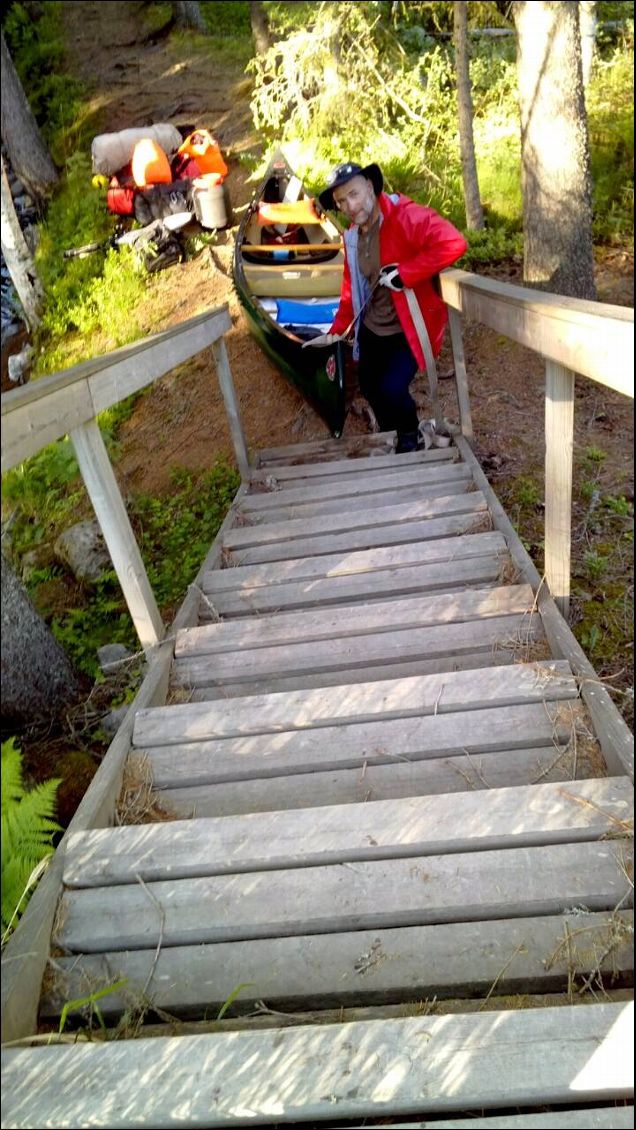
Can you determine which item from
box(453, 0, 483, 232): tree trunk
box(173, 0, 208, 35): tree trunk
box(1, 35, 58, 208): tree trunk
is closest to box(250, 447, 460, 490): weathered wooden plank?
box(453, 0, 483, 232): tree trunk

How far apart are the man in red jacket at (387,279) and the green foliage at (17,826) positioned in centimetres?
379

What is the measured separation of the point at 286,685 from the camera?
2.60m

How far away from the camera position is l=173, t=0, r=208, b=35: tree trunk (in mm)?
15141

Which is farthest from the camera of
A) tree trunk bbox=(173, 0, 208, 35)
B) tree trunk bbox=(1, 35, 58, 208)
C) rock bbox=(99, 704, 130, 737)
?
tree trunk bbox=(173, 0, 208, 35)

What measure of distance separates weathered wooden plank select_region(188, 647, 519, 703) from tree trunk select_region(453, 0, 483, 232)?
258 inches

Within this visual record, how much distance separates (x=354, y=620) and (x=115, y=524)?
3.32ft

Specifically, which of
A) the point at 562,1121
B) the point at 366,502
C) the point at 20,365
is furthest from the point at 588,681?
the point at 20,365

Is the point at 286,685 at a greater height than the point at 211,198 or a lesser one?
lesser

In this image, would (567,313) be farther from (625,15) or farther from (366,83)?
(625,15)

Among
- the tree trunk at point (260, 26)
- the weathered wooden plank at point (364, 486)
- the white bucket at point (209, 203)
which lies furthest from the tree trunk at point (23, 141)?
the weathered wooden plank at point (364, 486)

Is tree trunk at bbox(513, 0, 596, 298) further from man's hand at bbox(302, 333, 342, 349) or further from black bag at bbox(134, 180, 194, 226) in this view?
black bag at bbox(134, 180, 194, 226)

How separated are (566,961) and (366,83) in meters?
9.60

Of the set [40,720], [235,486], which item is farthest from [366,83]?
[40,720]

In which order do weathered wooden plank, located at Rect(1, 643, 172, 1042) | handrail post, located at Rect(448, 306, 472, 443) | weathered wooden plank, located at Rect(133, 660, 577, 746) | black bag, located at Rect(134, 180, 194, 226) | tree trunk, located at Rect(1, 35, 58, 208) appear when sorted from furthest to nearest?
tree trunk, located at Rect(1, 35, 58, 208)
black bag, located at Rect(134, 180, 194, 226)
handrail post, located at Rect(448, 306, 472, 443)
weathered wooden plank, located at Rect(133, 660, 577, 746)
weathered wooden plank, located at Rect(1, 643, 172, 1042)
